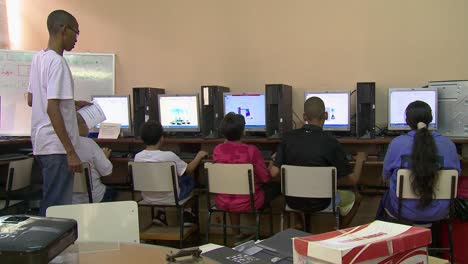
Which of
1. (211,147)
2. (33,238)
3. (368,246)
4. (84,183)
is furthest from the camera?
(211,147)

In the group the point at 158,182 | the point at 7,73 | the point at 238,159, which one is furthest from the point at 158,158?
the point at 7,73

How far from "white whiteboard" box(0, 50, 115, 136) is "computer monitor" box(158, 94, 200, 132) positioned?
2.43 feet

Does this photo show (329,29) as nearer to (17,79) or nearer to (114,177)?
(114,177)

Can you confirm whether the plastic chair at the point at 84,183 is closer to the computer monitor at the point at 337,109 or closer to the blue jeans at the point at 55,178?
the blue jeans at the point at 55,178

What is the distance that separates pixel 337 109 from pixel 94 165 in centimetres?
197

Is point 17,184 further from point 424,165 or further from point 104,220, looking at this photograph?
point 424,165

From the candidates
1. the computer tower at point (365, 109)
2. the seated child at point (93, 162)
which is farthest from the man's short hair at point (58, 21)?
the computer tower at point (365, 109)

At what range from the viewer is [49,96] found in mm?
2346

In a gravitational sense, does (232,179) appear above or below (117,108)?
below

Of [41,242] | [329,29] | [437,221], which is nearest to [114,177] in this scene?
[329,29]

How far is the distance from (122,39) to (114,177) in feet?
4.52

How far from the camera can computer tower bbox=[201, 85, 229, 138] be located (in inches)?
155

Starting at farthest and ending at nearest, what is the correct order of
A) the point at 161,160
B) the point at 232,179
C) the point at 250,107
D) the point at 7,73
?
the point at 7,73
the point at 250,107
the point at 161,160
the point at 232,179

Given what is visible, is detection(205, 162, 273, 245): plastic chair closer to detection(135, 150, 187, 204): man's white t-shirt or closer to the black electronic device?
detection(135, 150, 187, 204): man's white t-shirt
